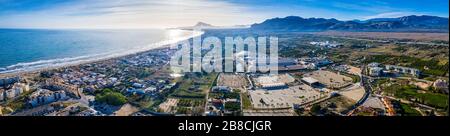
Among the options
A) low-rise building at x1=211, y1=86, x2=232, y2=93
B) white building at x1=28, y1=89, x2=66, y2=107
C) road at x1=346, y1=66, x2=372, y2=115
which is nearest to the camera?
road at x1=346, y1=66, x2=372, y2=115

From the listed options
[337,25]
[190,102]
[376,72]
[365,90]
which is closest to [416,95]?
[365,90]

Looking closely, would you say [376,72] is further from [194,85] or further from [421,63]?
[194,85]

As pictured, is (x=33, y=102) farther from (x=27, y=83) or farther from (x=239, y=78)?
(x=239, y=78)

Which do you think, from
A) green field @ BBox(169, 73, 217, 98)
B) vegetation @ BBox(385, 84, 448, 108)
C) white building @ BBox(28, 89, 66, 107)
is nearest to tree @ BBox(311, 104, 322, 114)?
vegetation @ BBox(385, 84, 448, 108)

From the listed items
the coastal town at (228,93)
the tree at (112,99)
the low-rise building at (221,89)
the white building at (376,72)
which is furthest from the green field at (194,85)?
the white building at (376,72)

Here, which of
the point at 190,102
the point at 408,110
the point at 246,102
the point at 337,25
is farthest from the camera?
the point at 337,25

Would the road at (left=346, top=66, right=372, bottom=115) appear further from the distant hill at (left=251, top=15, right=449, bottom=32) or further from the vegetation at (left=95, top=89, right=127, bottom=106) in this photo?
the distant hill at (left=251, top=15, right=449, bottom=32)

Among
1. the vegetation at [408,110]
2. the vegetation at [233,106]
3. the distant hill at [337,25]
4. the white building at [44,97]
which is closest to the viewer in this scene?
the vegetation at [408,110]

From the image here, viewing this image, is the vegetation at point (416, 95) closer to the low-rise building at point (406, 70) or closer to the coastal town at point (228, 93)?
the coastal town at point (228, 93)
